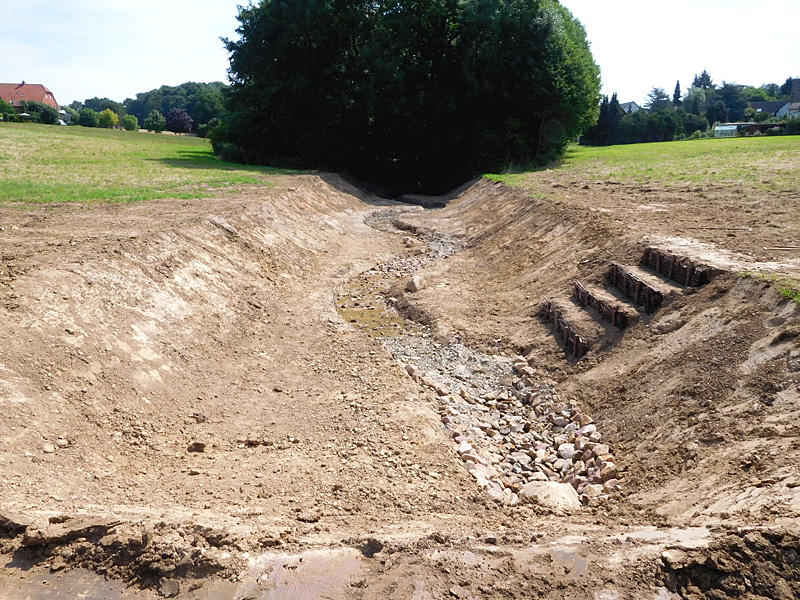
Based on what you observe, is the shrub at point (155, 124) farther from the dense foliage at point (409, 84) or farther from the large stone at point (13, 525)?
the large stone at point (13, 525)

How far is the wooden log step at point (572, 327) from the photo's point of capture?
11.9 metres

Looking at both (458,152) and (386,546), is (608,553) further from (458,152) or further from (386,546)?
(458,152)

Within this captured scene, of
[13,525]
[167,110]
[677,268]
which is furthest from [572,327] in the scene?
[167,110]

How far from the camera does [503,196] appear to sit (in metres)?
26.9

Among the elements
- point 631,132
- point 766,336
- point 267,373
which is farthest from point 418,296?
point 631,132

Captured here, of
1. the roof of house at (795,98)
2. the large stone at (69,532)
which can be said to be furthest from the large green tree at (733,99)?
the large stone at (69,532)

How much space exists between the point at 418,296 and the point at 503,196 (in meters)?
11.6

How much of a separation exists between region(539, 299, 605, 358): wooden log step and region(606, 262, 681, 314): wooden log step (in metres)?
0.91

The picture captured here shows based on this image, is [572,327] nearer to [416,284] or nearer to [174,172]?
[416,284]

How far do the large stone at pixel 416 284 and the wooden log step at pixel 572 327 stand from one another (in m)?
4.38

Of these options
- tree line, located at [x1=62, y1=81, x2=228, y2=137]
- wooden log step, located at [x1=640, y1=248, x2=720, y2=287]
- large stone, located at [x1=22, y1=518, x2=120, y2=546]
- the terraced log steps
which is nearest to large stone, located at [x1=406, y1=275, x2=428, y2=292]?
the terraced log steps

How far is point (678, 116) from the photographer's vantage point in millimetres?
81750

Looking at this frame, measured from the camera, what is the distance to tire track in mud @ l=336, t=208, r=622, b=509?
833cm

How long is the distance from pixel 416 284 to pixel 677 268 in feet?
24.4
